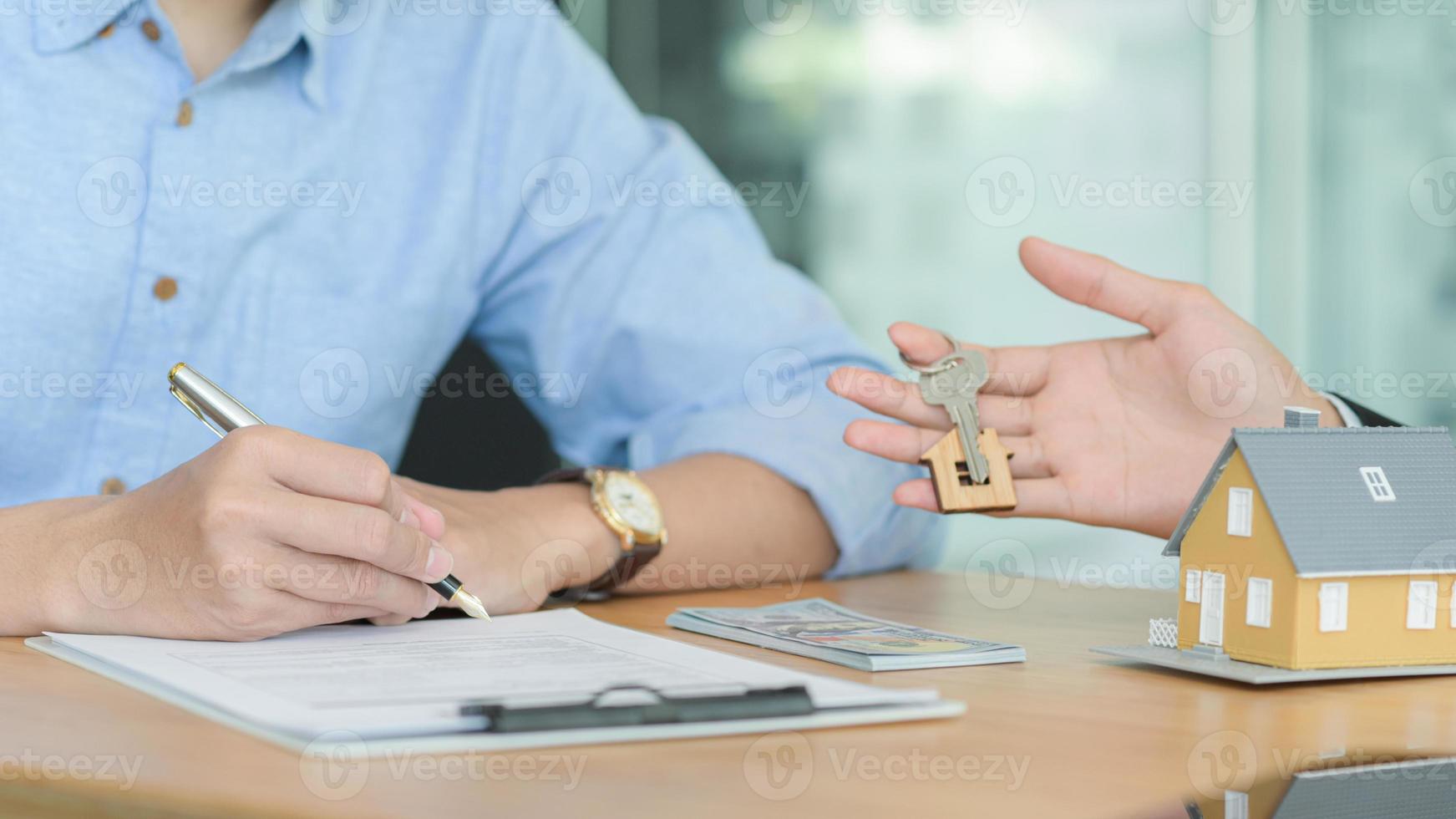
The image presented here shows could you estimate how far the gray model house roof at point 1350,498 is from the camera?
0.71m

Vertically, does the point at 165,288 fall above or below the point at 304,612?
above

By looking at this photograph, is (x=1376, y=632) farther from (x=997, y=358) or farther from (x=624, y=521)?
(x=624, y=521)

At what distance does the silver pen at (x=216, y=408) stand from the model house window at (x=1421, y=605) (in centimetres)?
54

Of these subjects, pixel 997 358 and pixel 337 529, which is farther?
pixel 997 358

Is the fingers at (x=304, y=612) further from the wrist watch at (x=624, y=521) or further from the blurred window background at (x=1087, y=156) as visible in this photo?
the blurred window background at (x=1087, y=156)

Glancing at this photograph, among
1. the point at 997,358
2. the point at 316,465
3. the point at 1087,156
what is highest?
the point at 1087,156

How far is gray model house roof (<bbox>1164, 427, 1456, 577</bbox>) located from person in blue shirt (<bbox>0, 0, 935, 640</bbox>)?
1.52ft

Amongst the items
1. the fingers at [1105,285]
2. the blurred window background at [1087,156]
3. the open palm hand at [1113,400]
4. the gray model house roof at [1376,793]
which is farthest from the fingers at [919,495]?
the blurred window background at [1087,156]

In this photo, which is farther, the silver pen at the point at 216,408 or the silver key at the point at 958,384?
the silver key at the point at 958,384

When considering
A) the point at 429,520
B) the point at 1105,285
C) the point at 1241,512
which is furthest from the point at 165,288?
the point at 1241,512

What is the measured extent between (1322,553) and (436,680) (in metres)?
0.45

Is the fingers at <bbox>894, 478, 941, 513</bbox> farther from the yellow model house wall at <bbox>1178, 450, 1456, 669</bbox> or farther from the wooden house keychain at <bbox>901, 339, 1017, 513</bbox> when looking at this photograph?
the yellow model house wall at <bbox>1178, 450, 1456, 669</bbox>

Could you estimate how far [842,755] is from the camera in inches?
21.7

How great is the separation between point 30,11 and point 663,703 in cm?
91
